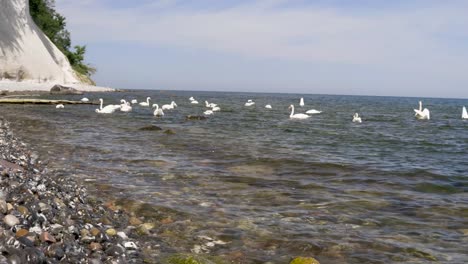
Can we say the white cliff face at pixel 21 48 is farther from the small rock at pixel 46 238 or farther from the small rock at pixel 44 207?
the small rock at pixel 46 238

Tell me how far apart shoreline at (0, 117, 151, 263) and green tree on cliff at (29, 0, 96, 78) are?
83.5 metres

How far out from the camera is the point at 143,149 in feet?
52.7

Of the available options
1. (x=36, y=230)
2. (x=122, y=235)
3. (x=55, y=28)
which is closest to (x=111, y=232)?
(x=122, y=235)

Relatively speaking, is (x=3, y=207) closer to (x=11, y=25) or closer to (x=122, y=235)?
(x=122, y=235)

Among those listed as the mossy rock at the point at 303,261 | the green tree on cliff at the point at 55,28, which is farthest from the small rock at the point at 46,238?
the green tree on cliff at the point at 55,28

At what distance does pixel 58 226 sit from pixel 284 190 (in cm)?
570

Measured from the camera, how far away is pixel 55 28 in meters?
90.6

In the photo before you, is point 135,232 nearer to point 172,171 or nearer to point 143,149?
point 172,171

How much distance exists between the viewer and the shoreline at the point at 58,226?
5012mm

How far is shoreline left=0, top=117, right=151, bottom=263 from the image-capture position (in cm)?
501

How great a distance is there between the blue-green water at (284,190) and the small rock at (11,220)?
2128 mm

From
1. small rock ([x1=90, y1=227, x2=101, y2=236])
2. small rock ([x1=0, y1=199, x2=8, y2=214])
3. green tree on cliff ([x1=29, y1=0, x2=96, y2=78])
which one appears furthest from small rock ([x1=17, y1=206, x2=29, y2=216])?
green tree on cliff ([x1=29, y1=0, x2=96, y2=78])

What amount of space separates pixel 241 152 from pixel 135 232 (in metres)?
9.17

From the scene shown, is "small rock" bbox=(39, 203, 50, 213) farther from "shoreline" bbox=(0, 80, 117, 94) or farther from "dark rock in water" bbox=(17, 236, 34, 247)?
"shoreline" bbox=(0, 80, 117, 94)
